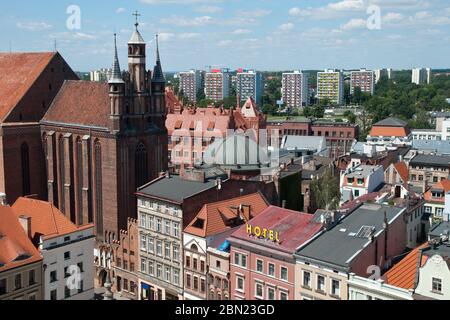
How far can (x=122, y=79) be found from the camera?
67.7m

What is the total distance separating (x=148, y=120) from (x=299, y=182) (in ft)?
71.0

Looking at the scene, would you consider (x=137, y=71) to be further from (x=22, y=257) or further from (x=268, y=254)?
(x=268, y=254)

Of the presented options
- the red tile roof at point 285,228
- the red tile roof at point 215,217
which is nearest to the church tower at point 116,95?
the red tile roof at point 215,217

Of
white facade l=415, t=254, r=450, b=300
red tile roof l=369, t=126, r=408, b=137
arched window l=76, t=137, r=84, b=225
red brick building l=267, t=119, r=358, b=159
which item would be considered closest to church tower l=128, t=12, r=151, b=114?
arched window l=76, t=137, r=84, b=225

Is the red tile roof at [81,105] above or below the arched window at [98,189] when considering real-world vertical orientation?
above

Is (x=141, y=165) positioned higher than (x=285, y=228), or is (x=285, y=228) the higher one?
(x=141, y=165)

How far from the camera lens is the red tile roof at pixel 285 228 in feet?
145

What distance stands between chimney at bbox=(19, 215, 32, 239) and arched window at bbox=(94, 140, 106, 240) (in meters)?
21.9

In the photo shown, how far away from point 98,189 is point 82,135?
7.20 m

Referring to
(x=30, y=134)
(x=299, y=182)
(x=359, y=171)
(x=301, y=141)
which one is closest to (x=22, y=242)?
(x=30, y=134)

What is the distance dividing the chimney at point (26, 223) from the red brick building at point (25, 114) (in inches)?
1070

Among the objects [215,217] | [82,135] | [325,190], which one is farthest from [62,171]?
[325,190]

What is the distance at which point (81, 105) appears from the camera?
2943 inches

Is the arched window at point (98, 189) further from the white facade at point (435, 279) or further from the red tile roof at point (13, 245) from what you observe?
the white facade at point (435, 279)
